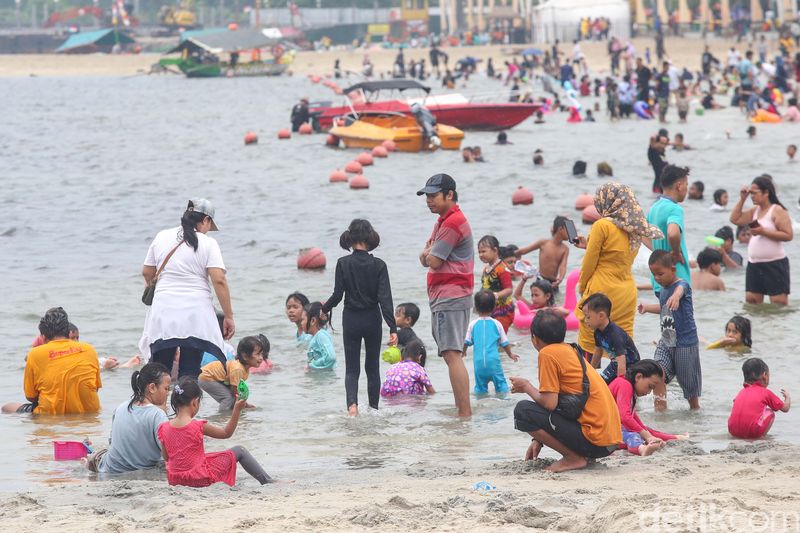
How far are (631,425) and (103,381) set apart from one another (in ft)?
16.2

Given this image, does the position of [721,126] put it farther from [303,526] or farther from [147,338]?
[303,526]

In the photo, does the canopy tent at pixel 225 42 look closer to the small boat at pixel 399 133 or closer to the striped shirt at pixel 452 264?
the small boat at pixel 399 133

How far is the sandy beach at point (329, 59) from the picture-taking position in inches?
2726

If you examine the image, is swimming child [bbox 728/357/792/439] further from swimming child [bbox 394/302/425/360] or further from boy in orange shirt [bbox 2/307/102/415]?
boy in orange shirt [bbox 2/307/102/415]

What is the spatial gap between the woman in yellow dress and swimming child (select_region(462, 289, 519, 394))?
127 centimetres

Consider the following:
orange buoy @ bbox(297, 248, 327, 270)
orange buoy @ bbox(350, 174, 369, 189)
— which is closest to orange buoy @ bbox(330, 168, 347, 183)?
orange buoy @ bbox(350, 174, 369, 189)

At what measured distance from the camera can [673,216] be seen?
360 inches

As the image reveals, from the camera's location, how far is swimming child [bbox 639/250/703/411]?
845 cm

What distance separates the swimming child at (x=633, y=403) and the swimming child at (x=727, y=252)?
7475 millimetres

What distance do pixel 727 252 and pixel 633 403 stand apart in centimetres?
796

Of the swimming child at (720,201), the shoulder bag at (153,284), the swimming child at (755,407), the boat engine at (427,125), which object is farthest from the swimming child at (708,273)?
the boat engine at (427,125)

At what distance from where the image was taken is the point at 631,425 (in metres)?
7.76

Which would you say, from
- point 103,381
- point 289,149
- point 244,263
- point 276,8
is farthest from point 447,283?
point 276,8

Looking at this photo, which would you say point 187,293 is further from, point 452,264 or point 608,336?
point 608,336
